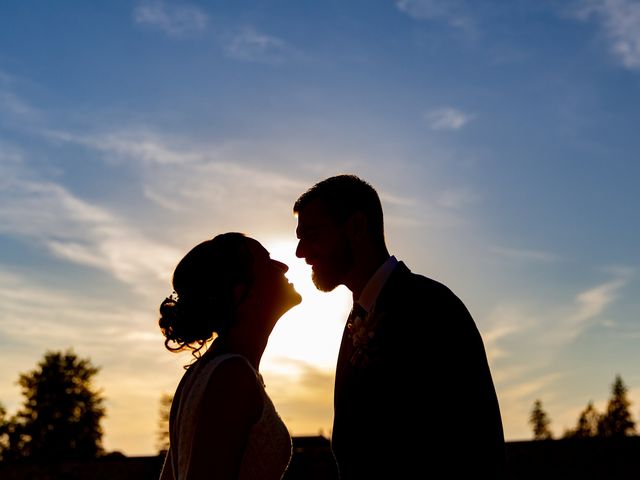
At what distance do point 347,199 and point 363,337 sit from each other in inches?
50.2

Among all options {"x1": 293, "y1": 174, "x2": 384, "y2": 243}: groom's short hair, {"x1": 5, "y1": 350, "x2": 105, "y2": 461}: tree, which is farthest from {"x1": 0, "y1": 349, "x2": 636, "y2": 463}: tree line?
{"x1": 293, "y1": 174, "x2": 384, "y2": 243}: groom's short hair

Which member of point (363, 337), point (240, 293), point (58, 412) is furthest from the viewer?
point (58, 412)

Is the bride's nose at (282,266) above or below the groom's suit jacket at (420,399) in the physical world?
above

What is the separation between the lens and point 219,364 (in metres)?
4.56

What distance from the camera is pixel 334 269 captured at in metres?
6.15

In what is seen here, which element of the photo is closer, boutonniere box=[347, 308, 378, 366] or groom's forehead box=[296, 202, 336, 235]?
boutonniere box=[347, 308, 378, 366]

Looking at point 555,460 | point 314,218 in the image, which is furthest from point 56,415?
point 314,218

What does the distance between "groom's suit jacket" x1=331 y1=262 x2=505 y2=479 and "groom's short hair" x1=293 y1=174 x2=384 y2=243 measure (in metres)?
0.91

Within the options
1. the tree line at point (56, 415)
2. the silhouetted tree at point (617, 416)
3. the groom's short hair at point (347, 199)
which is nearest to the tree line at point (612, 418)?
the silhouetted tree at point (617, 416)

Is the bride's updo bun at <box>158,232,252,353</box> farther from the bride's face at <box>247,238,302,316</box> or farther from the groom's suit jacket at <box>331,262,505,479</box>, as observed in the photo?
the groom's suit jacket at <box>331,262,505,479</box>

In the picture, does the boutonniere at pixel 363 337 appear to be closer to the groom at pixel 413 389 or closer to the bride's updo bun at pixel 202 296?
the groom at pixel 413 389

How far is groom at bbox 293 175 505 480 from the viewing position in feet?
16.1

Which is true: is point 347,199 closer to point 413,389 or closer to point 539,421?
point 413,389

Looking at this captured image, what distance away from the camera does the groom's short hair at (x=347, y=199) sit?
6.25 meters
